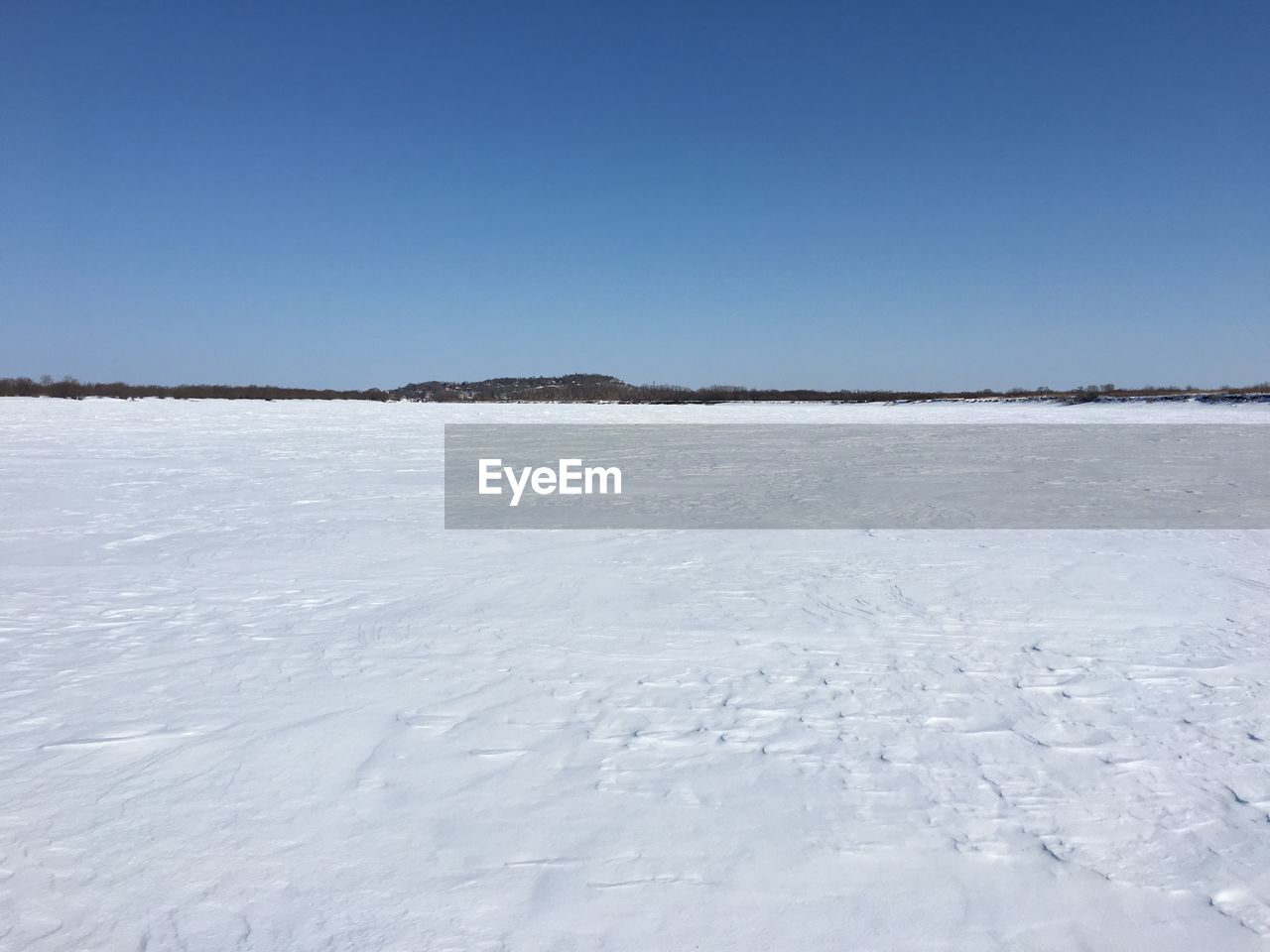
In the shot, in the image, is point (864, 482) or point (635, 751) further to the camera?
point (864, 482)

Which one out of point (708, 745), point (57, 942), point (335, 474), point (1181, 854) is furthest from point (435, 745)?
point (335, 474)

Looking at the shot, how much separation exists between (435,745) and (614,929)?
1066 mm

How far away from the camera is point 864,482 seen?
8969 mm

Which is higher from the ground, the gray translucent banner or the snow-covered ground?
the gray translucent banner

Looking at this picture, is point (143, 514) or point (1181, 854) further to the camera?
point (143, 514)

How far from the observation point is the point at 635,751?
2613 millimetres

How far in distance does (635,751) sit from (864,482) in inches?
273

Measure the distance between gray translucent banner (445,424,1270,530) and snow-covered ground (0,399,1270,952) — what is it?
4.56 ft

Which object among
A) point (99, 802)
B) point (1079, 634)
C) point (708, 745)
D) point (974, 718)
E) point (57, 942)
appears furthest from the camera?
point (1079, 634)

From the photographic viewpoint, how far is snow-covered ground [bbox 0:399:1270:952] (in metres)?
1.86

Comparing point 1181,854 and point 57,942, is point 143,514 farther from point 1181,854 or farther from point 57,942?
point 1181,854

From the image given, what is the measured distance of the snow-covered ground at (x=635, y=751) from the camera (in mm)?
1855

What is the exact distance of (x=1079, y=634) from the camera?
12.1 feet

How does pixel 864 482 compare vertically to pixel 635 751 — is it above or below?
above
